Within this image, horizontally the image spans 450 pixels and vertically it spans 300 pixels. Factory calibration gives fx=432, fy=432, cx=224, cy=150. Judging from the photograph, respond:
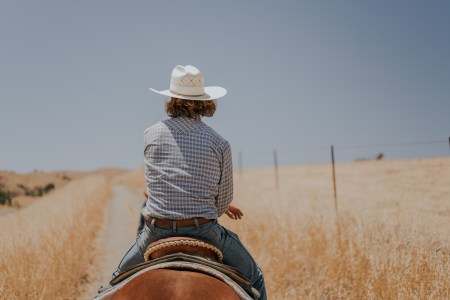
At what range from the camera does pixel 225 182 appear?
326cm

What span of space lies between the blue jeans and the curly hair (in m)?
0.85

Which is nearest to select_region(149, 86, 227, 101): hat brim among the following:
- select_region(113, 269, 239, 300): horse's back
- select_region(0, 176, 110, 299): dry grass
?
select_region(113, 269, 239, 300): horse's back

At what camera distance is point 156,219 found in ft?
10.2

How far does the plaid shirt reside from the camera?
119 inches

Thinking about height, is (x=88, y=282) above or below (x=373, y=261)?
below

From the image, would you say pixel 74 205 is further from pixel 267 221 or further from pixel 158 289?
pixel 158 289

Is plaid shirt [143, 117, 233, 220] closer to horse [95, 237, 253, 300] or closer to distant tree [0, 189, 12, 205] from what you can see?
horse [95, 237, 253, 300]

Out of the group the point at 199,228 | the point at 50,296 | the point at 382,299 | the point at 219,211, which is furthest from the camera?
the point at 50,296

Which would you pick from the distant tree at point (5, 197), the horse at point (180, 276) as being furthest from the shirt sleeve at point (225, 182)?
the distant tree at point (5, 197)

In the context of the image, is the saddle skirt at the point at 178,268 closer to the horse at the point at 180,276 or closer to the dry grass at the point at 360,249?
the horse at the point at 180,276

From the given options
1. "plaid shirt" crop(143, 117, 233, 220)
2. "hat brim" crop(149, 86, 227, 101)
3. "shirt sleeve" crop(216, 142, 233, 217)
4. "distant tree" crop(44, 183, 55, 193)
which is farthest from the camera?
"distant tree" crop(44, 183, 55, 193)

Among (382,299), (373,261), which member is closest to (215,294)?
(382,299)

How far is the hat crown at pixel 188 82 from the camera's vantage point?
10.9ft

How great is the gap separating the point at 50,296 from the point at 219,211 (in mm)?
3757
